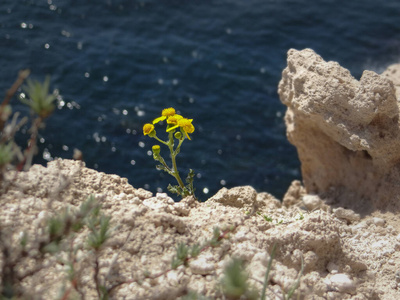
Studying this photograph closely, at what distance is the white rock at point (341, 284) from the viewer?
3699 mm

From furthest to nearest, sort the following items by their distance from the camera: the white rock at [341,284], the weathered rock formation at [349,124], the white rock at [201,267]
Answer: the weathered rock formation at [349,124]
the white rock at [341,284]
the white rock at [201,267]

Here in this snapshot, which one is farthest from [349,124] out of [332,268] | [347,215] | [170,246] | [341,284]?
[170,246]

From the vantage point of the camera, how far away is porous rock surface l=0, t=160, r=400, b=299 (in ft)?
10.5

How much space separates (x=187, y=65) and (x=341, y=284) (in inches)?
259

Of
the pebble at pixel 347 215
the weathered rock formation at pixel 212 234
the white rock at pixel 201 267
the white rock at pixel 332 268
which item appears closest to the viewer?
the weathered rock formation at pixel 212 234

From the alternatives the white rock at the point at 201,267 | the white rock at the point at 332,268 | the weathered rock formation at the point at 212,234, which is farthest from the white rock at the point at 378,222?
the white rock at the point at 201,267

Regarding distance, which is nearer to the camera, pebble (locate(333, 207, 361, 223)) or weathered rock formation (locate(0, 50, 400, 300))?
weathered rock formation (locate(0, 50, 400, 300))

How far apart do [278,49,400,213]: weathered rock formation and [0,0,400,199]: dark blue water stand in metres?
1.86

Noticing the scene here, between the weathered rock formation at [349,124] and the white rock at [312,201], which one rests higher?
the weathered rock formation at [349,124]

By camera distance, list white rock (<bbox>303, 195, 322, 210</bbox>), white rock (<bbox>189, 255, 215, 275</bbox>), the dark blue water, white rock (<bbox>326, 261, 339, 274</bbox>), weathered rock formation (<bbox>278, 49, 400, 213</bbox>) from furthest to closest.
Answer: the dark blue water
white rock (<bbox>303, 195, 322, 210</bbox>)
weathered rock formation (<bbox>278, 49, 400, 213</bbox>)
white rock (<bbox>326, 261, 339, 274</bbox>)
white rock (<bbox>189, 255, 215, 275</bbox>)

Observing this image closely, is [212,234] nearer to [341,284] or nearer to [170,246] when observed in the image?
[170,246]

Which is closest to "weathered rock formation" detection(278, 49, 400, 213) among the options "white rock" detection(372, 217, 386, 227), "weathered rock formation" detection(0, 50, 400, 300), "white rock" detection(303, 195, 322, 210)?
"weathered rock formation" detection(0, 50, 400, 300)

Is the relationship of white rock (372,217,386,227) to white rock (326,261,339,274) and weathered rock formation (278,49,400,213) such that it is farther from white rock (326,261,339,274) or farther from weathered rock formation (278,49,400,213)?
white rock (326,261,339,274)

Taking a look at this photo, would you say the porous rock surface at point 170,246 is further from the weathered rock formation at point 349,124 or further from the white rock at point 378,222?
the weathered rock formation at point 349,124
